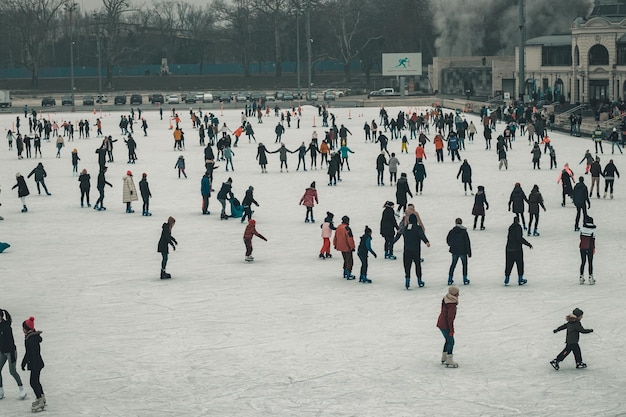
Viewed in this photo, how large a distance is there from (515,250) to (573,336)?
454 cm

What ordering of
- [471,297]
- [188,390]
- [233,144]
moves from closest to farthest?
1. [188,390]
2. [471,297]
3. [233,144]

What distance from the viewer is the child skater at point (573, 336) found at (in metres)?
12.9

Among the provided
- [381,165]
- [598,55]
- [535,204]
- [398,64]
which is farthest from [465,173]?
[398,64]

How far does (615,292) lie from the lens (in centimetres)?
1719

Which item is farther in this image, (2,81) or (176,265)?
(2,81)

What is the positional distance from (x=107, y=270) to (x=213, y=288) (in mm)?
2814

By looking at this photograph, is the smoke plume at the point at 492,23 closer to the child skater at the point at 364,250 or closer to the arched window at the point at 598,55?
the arched window at the point at 598,55

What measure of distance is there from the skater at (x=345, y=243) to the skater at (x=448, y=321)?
5.12m

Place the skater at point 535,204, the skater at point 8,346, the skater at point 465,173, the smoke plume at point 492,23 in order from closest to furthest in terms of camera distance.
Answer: the skater at point 8,346 → the skater at point 535,204 → the skater at point 465,173 → the smoke plume at point 492,23

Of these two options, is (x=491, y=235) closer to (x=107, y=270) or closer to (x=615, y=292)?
(x=615, y=292)

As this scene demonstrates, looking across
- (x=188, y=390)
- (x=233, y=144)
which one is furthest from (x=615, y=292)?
(x=233, y=144)

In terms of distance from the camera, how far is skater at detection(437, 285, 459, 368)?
512 inches

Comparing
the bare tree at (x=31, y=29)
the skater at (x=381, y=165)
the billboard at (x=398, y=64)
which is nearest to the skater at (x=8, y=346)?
the skater at (x=381, y=165)

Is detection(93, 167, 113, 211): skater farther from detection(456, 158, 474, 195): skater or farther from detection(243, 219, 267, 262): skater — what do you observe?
detection(456, 158, 474, 195): skater
